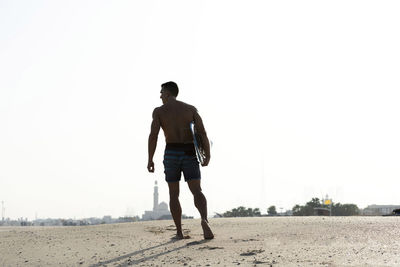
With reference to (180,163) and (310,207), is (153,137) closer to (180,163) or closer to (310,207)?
(180,163)

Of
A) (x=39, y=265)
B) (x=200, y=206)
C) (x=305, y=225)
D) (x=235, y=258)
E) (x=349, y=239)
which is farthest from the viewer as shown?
(x=305, y=225)

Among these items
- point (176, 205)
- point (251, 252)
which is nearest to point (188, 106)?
point (176, 205)

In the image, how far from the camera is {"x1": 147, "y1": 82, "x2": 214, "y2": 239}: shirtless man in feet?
24.5

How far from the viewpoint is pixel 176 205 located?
7.71 m

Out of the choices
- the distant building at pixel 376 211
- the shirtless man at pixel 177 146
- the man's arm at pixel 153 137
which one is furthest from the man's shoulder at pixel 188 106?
the distant building at pixel 376 211

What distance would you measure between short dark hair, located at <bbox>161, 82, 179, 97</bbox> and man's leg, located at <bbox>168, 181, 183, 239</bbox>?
1372 millimetres

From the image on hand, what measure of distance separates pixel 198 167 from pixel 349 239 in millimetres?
2273

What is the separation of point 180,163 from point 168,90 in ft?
3.78

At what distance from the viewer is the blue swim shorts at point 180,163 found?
746 centimetres

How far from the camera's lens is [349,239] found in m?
6.63

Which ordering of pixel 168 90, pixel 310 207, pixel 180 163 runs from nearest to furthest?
pixel 180 163
pixel 168 90
pixel 310 207

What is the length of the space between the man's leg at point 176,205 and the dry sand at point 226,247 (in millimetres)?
222

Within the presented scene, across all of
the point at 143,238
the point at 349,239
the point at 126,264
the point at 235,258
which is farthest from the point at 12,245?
the point at 349,239

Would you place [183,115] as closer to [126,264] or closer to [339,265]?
[126,264]
